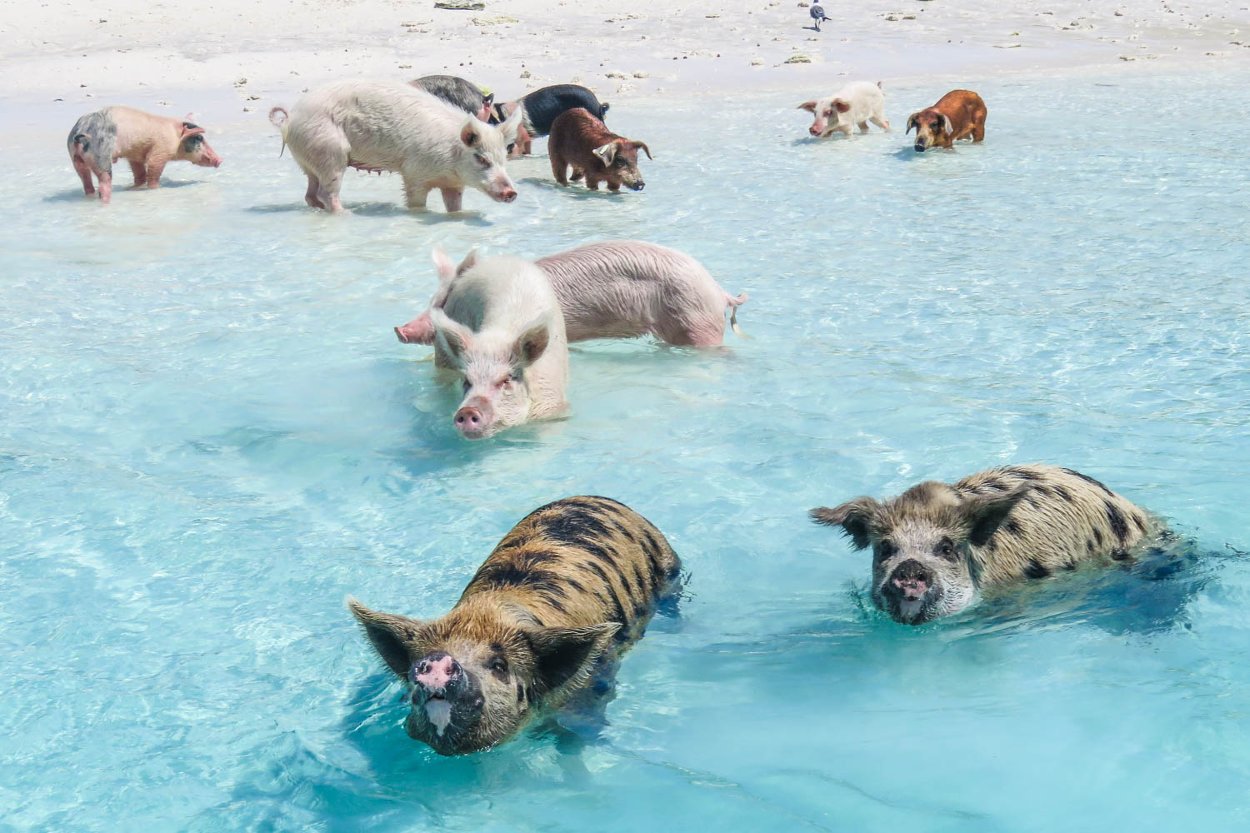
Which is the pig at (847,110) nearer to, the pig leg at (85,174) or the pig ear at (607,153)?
the pig ear at (607,153)

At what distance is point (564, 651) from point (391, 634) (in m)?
0.44

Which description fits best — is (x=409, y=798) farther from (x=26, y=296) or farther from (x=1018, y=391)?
(x=26, y=296)

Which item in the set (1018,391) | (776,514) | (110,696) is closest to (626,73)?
(1018,391)

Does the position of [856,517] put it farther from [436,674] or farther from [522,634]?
[436,674]

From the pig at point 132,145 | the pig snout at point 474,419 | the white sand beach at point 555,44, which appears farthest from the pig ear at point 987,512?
the white sand beach at point 555,44

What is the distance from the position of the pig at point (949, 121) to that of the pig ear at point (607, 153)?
3.69 meters

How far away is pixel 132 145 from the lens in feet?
40.8

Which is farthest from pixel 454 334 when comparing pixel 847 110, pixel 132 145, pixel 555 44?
pixel 555 44

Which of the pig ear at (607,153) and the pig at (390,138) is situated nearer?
the pig at (390,138)

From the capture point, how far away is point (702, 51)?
890 inches

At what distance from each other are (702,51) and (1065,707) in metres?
19.8

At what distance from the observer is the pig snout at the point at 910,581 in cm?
404

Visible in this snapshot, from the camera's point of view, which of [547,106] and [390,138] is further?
[547,106]

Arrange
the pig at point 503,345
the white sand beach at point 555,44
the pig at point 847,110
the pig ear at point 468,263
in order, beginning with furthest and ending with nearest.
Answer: the white sand beach at point 555,44, the pig at point 847,110, the pig ear at point 468,263, the pig at point 503,345
